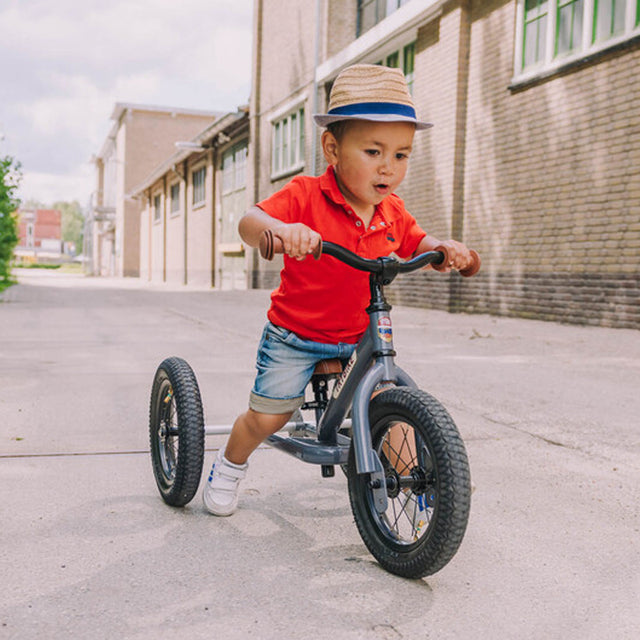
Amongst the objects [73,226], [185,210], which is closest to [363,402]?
[185,210]

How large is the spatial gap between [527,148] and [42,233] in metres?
140

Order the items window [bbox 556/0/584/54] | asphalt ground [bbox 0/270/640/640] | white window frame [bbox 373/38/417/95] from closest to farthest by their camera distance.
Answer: asphalt ground [bbox 0/270/640/640]
window [bbox 556/0/584/54]
white window frame [bbox 373/38/417/95]

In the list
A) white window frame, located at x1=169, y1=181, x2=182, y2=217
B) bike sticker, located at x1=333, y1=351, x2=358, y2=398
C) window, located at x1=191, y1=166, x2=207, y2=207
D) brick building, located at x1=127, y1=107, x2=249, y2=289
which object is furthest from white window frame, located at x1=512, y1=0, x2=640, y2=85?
white window frame, located at x1=169, y1=181, x2=182, y2=217

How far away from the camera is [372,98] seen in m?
2.23

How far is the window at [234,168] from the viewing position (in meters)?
25.1

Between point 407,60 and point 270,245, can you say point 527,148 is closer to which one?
point 407,60

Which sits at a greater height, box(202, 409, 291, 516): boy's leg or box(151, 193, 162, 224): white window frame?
box(151, 193, 162, 224): white window frame

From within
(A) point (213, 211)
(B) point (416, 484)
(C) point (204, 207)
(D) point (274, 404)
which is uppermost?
(C) point (204, 207)

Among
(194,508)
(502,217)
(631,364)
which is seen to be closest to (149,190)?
(502,217)

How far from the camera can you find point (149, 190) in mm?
42594

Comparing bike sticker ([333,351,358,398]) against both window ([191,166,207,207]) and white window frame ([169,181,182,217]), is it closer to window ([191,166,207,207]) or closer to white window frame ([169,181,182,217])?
window ([191,166,207,207])

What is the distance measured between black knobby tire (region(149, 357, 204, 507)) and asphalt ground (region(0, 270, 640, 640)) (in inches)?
3.7

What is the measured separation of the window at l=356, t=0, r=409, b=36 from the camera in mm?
16094

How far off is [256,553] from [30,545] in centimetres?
74
